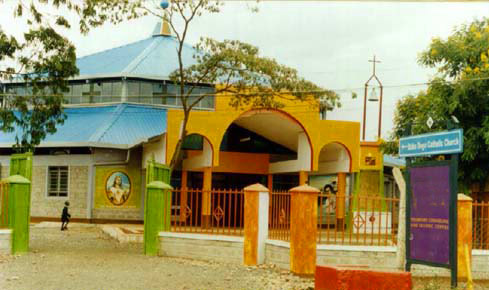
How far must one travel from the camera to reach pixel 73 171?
23.8 meters

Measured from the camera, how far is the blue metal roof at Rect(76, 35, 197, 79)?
2594 centimetres

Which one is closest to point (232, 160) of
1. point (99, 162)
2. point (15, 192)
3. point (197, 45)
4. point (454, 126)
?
point (99, 162)

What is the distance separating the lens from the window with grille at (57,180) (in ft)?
78.4

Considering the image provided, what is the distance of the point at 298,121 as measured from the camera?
22.0 metres

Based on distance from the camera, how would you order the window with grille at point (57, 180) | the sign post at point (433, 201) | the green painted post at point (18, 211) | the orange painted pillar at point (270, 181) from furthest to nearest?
the orange painted pillar at point (270, 181), the window with grille at point (57, 180), the green painted post at point (18, 211), the sign post at point (433, 201)

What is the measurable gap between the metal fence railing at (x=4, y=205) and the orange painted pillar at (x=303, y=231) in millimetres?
5513

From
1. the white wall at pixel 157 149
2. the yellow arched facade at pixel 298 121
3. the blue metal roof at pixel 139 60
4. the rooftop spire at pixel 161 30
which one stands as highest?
the rooftop spire at pixel 161 30

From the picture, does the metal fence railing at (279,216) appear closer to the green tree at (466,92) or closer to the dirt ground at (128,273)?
the dirt ground at (128,273)

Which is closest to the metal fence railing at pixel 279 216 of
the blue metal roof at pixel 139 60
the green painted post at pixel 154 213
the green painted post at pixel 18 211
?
the green painted post at pixel 154 213

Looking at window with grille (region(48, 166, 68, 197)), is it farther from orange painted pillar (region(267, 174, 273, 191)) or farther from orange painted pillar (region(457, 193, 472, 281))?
orange painted pillar (region(457, 193, 472, 281))

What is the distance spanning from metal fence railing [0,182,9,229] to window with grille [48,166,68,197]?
10632 millimetres

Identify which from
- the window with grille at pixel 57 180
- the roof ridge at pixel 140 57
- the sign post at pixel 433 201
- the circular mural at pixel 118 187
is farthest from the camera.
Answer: the roof ridge at pixel 140 57

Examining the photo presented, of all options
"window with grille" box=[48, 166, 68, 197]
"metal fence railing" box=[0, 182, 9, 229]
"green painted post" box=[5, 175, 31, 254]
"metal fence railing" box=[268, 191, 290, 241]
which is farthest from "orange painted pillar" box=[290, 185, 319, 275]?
"window with grille" box=[48, 166, 68, 197]

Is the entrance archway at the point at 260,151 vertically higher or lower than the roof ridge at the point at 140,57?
lower
